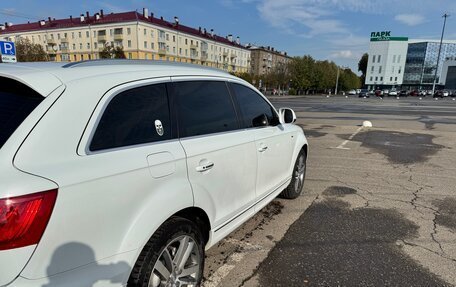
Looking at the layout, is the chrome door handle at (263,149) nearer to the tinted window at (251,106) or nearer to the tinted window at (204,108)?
the tinted window at (251,106)

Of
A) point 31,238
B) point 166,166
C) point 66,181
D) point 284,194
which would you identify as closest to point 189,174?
point 166,166

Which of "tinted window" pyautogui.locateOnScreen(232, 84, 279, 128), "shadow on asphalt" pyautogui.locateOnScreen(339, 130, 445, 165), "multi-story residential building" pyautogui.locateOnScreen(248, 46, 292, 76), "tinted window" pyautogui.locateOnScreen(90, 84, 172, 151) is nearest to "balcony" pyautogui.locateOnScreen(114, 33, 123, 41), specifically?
"multi-story residential building" pyautogui.locateOnScreen(248, 46, 292, 76)

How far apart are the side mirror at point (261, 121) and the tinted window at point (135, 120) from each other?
130 centimetres

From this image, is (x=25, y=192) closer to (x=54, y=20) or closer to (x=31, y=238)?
(x=31, y=238)

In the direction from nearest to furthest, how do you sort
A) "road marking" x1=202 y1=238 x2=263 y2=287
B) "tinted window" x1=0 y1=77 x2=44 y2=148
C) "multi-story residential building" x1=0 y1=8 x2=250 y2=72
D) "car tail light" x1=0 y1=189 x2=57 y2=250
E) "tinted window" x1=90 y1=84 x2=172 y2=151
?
"car tail light" x1=0 y1=189 x2=57 y2=250
"tinted window" x1=0 y1=77 x2=44 y2=148
"tinted window" x1=90 y1=84 x2=172 y2=151
"road marking" x1=202 y1=238 x2=263 y2=287
"multi-story residential building" x1=0 y1=8 x2=250 y2=72

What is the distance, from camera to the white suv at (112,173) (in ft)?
4.79

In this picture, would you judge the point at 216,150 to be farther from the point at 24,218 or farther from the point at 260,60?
the point at 260,60

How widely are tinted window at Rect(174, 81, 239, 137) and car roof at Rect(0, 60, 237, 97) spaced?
0.16 m

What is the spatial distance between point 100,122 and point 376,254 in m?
2.98

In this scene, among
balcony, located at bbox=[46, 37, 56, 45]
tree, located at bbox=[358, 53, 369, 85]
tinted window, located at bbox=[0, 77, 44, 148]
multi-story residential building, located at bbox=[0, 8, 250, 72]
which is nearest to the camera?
tinted window, located at bbox=[0, 77, 44, 148]

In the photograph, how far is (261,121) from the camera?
348 centimetres

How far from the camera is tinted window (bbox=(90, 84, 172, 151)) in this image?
6.00 ft

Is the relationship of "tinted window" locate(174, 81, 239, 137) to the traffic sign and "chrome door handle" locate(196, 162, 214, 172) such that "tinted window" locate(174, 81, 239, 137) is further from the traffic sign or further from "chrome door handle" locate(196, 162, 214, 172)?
the traffic sign

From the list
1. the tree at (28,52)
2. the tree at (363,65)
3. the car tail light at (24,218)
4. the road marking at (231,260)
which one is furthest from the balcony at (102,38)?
the tree at (363,65)
